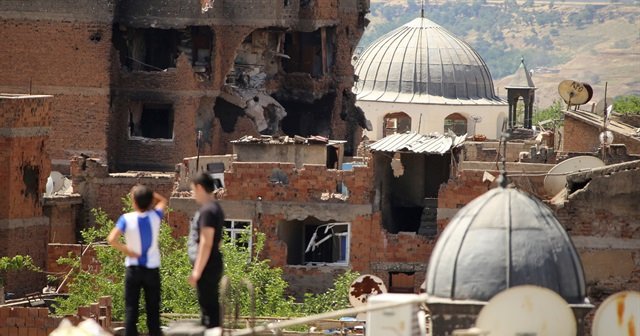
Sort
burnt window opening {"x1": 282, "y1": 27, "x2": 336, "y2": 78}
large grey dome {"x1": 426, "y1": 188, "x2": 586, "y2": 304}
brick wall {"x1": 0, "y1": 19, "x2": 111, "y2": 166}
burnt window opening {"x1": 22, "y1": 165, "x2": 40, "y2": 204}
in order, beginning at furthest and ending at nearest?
burnt window opening {"x1": 282, "y1": 27, "x2": 336, "y2": 78} < brick wall {"x1": 0, "y1": 19, "x2": 111, "y2": 166} < burnt window opening {"x1": 22, "y1": 165, "x2": 40, "y2": 204} < large grey dome {"x1": 426, "y1": 188, "x2": 586, "y2": 304}

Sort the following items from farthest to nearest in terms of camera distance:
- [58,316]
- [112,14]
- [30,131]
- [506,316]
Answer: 1. [112,14]
2. [30,131]
3. [58,316]
4. [506,316]

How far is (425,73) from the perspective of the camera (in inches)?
4011

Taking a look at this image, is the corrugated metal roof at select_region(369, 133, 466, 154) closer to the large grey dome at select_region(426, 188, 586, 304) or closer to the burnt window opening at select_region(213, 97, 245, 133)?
the burnt window opening at select_region(213, 97, 245, 133)

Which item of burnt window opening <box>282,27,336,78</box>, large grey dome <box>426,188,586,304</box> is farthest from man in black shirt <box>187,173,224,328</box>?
burnt window opening <box>282,27,336,78</box>

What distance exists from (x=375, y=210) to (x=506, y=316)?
28065 millimetres

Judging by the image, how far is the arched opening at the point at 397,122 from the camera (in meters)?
99.8

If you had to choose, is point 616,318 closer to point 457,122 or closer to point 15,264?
point 15,264

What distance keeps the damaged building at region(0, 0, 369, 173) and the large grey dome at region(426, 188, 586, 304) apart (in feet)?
134

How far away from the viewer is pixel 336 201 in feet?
184

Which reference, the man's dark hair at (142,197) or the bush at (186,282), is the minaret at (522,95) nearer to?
the bush at (186,282)

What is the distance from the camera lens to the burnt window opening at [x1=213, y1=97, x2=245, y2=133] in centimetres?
7294

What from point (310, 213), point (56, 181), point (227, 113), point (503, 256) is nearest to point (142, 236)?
point (503, 256)

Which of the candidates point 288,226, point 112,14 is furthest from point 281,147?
point 112,14

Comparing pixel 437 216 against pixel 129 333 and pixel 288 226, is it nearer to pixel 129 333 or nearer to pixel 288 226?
pixel 288 226
